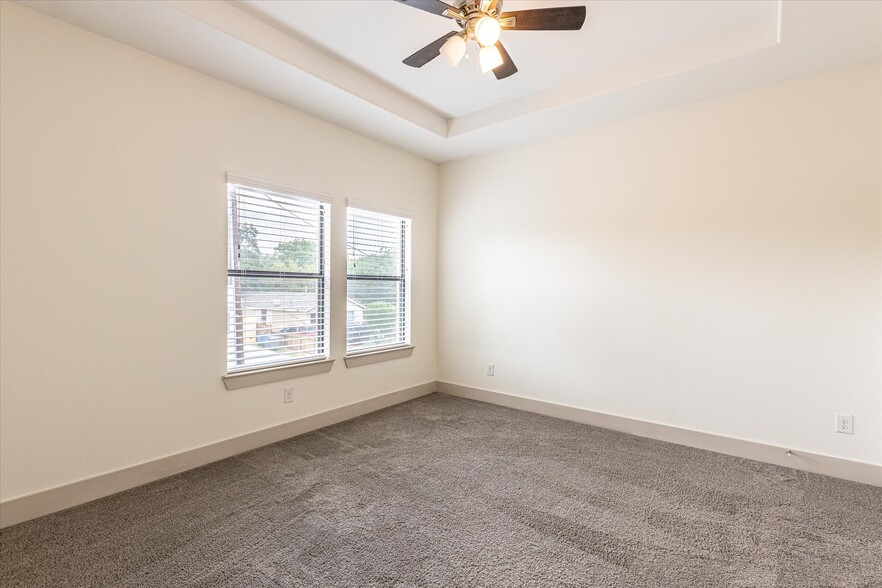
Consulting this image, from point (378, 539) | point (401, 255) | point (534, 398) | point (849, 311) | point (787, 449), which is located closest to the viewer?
point (378, 539)

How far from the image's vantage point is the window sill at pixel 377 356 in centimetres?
387

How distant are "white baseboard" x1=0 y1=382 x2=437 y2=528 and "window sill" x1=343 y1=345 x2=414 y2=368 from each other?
399 millimetres

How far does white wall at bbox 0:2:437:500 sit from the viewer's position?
2.15 m

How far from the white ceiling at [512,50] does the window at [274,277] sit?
852 millimetres

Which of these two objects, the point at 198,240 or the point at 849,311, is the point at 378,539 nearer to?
the point at 198,240

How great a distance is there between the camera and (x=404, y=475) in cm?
272

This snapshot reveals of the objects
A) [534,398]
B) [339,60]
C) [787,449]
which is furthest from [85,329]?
[787,449]

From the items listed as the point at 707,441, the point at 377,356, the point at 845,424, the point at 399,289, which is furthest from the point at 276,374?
the point at 845,424

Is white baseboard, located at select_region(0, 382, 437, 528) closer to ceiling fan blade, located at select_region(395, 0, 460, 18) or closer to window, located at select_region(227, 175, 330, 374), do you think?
window, located at select_region(227, 175, 330, 374)

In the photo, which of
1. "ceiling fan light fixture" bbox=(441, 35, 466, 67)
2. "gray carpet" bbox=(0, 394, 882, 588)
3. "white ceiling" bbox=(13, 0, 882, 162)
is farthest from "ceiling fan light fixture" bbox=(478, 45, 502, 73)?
"gray carpet" bbox=(0, 394, 882, 588)

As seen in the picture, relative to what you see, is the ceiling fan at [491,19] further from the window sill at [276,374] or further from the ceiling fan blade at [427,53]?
the window sill at [276,374]

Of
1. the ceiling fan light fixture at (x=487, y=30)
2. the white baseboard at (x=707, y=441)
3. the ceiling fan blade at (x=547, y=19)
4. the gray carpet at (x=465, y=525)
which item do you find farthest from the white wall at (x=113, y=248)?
the white baseboard at (x=707, y=441)

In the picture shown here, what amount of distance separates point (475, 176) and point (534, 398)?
2.49 m

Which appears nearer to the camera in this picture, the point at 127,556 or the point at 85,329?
the point at 127,556
